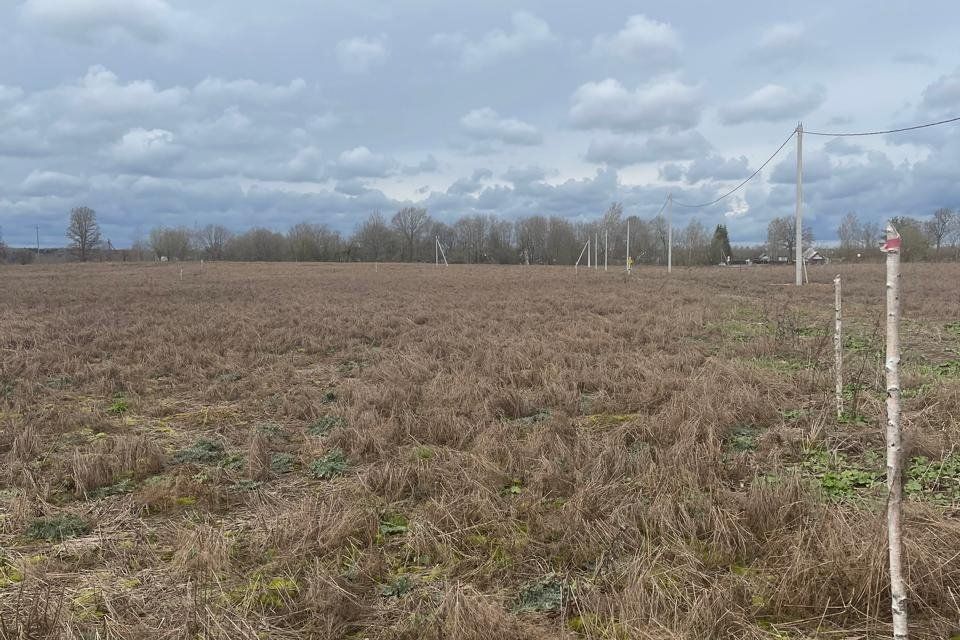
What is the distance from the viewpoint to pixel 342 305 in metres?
18.2

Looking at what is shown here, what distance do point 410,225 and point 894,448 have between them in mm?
107254

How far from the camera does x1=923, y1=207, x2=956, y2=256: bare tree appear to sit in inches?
2958

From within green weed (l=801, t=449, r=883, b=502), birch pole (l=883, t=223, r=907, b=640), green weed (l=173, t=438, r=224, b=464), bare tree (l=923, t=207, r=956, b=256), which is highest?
bare tree (l=923, t=207, r=956, b=256)

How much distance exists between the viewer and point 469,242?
107875 millimetres

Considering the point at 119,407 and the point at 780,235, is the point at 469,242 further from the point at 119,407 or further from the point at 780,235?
the point at 119,407

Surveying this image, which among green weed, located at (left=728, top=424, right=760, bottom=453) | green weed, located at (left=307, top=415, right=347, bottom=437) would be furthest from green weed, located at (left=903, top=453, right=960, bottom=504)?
green weed, located at (left=307, top=415, right=347, bottom=437)

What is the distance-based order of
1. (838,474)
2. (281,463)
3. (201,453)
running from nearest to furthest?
(838,474) → (281,463) → (201,453)

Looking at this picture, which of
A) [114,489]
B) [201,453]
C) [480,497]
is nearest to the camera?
[480,497]

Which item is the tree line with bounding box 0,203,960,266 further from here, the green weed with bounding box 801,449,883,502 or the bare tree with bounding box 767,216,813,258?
the green weed with bounding box 801,449,883,502

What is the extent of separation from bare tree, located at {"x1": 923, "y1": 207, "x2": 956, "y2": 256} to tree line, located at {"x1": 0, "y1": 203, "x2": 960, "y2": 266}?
323 mm

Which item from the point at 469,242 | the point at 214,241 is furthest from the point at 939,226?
the point at 214,241

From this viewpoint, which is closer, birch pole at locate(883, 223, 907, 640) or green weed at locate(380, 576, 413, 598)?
birch pole at locate(883, 223, 907, 640)

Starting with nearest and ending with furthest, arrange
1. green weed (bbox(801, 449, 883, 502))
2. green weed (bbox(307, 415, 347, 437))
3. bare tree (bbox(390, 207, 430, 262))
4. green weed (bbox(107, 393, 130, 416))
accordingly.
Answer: green weed (bbox(801, 449, 883, 502)) → green weed (bbox(307, 415, 347, 437)) → green weed (bbox(107, 393, 130, 416)) → bare tree (bbox(390, 207, 430, 262))

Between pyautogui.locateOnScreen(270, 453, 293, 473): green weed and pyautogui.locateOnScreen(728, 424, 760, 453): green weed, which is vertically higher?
pyautogui.locateOnScreen(728, 424, 760, 453): green weed
